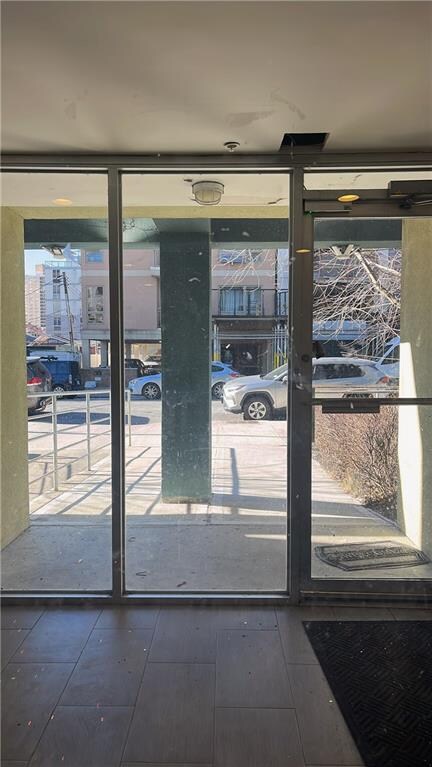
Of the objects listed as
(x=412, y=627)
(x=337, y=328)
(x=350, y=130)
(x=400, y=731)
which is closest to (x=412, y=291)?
(x=337, y=328)

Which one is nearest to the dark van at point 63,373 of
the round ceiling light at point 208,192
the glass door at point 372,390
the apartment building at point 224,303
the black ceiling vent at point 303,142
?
the apartment building at point 224,303

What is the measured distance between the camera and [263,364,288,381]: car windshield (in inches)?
103

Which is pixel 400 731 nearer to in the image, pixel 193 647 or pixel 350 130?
pixel 193 647

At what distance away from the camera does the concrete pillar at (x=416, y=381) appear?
2684 millimetres

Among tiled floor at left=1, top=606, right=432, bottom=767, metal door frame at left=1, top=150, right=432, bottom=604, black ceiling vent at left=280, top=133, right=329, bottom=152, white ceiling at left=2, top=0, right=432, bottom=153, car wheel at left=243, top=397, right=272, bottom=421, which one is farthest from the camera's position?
car wheel at left=243, top=397, right=272, bottom=421

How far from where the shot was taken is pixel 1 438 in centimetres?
309

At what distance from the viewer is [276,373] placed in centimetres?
265

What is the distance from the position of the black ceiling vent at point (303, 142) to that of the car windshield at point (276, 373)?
119cm

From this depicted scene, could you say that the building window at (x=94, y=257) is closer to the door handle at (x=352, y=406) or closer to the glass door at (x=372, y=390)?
the glass door at (x=372, y=390)

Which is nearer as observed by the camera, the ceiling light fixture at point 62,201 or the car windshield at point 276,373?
the car windshield at point 276,373

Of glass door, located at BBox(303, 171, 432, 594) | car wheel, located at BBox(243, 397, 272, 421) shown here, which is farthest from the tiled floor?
car wheel, located at BBox(243, 397, 272, 421)

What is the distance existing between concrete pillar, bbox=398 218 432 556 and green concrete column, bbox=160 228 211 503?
3.91 feet

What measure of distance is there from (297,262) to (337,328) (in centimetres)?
45

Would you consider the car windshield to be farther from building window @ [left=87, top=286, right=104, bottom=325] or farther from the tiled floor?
the tiled floor
